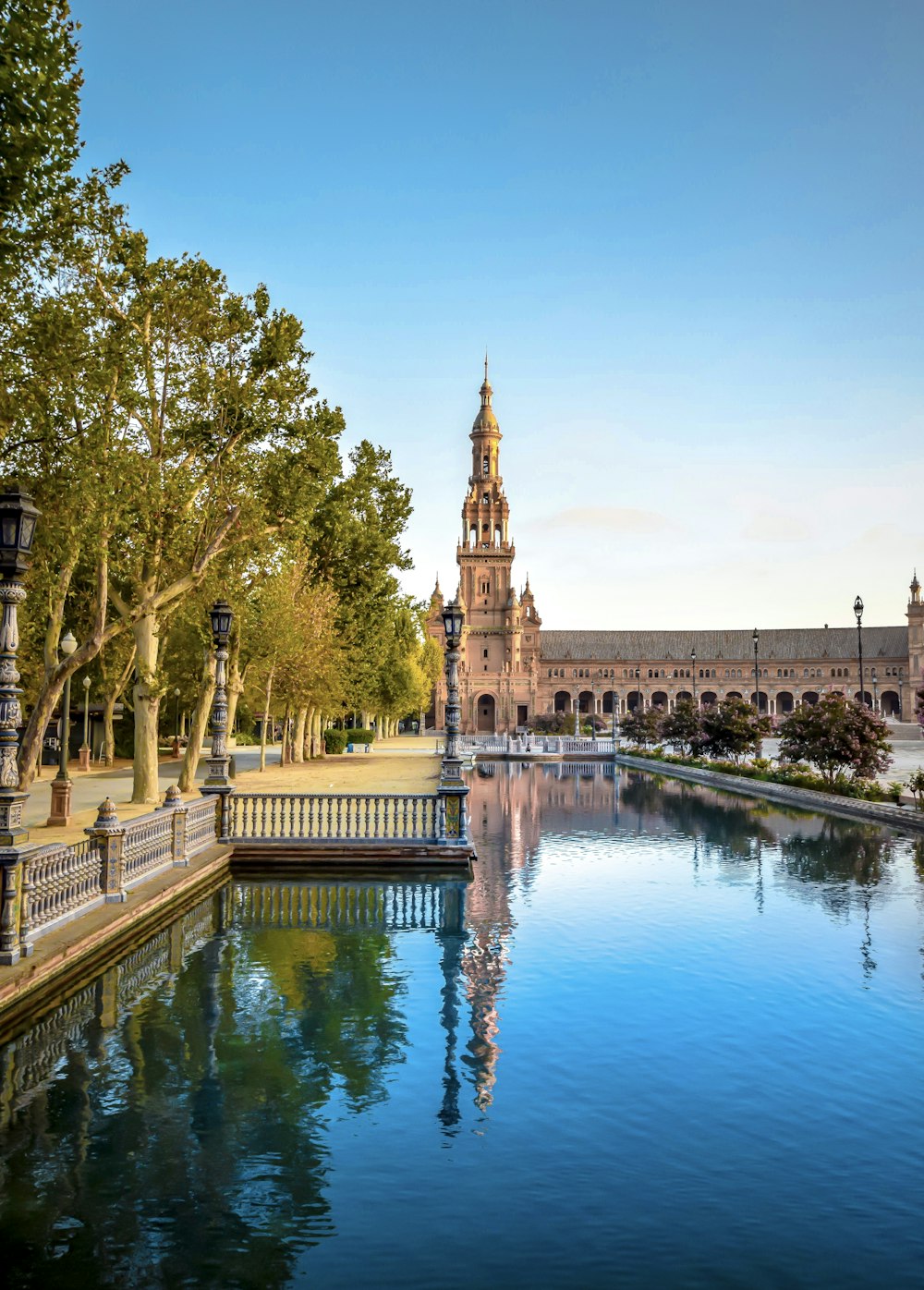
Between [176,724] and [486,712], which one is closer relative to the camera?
[176,724]

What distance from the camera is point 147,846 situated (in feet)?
50.1

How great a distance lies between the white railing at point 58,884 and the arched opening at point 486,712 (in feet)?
367

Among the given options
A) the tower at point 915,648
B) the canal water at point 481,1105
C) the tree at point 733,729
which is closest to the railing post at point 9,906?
the canal water at point 481,1105

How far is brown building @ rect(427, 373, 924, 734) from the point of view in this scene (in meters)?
124

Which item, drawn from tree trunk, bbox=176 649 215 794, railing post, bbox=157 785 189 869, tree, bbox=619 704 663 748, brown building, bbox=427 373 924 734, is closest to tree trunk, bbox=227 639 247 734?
tree trunk, bbox=176 649 215 794

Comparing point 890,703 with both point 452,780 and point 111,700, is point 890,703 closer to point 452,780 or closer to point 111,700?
point 111,700

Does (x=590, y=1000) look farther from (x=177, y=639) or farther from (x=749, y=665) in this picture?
(x=749, y=665)

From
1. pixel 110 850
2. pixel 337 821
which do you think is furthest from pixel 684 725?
pixel 110 850

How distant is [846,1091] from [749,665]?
143 m

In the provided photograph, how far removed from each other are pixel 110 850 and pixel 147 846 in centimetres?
167

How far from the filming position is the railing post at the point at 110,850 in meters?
13.4

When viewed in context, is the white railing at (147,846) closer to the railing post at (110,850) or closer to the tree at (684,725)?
the railing post at (110,850)

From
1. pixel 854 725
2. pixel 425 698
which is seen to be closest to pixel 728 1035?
pixel 854 725

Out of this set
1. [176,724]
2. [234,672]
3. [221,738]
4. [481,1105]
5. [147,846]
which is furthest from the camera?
[176,724]
